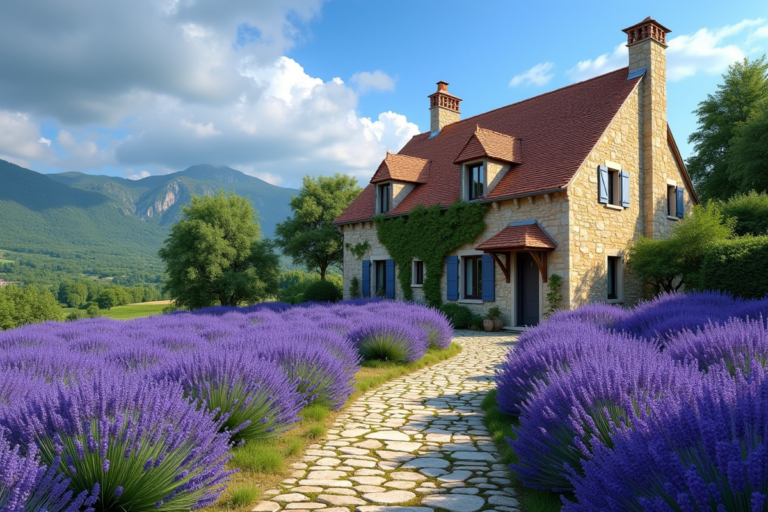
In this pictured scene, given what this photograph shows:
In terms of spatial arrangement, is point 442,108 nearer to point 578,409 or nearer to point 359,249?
point 359,249

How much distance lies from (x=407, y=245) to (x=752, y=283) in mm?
10150

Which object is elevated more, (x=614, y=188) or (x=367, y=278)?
(x=614, y=188)

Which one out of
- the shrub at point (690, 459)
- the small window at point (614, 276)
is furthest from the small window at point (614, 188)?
the shrub at point (690, 459)

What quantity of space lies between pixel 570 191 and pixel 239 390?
11771 millimetres

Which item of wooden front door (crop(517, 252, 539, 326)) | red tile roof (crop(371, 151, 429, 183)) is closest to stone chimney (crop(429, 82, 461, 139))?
red tile roof (crop(371, 151, 429, 183))

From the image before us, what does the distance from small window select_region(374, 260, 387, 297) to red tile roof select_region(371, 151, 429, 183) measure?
324cm

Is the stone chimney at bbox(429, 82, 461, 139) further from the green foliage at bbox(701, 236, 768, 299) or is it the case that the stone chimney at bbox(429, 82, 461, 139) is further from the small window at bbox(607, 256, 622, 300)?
the green foliage at bbox(701, 236, 768, 299)

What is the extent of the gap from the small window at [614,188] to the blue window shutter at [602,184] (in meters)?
0.64

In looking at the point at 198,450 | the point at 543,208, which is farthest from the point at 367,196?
the point at 198,450

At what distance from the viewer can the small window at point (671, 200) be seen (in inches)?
670

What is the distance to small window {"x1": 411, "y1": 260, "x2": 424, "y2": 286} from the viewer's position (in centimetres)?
1789

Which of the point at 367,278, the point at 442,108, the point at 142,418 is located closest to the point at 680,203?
the point at 442,108

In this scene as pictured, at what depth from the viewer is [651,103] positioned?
15648 mm

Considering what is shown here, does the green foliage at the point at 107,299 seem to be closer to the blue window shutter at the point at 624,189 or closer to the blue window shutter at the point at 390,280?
the blue window shutter at the point at 390,280
